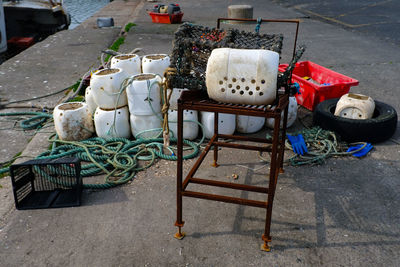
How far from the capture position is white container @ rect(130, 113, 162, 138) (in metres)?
3.98

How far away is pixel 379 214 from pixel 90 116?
318cm

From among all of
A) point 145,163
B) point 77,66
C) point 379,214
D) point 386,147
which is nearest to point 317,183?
point 379,214

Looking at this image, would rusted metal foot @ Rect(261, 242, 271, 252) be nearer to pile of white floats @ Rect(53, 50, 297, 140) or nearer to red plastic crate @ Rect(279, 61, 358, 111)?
pile of white floats @ Rect(53, 50, 297, 140)

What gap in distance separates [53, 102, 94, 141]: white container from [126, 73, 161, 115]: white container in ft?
1.83

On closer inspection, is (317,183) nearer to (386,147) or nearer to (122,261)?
(386,147)

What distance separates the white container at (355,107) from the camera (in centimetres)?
396

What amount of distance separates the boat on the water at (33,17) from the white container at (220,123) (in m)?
14.0

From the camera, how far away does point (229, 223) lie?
2.78 m

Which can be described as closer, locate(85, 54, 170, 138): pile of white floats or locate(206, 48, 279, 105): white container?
locate(206, 48, 279, 105): white container

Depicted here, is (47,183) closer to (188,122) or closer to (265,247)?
(188,122)

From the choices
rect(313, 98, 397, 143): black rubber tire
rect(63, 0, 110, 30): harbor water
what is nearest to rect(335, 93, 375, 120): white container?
rect(313, 98, 397, 143): black rubber tire

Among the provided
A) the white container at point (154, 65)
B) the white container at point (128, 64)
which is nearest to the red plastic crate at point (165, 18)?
the white container at point (128, 64)

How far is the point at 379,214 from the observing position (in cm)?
284

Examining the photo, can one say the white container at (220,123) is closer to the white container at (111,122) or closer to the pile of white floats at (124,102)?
the pile of white floats at (124,102)
